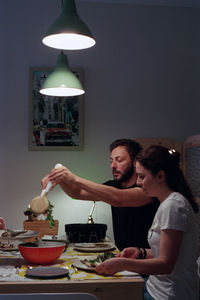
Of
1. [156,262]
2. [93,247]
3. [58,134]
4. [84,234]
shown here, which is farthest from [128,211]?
[58,134]

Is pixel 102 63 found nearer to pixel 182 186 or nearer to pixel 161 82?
pixel 161 82

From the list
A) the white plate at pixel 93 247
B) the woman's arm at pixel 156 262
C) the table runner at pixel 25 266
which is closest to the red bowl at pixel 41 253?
the table runner at pixel 25 266

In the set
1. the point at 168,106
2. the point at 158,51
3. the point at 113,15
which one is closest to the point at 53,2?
the point at 113,15

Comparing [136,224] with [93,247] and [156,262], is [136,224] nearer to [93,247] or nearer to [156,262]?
[93,247]

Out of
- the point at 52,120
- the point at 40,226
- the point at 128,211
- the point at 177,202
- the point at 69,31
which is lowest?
the point at 40,226

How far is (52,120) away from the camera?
385 cm

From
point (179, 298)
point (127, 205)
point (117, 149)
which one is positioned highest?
point (117, 149)

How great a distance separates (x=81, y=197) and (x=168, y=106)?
4.89 ft

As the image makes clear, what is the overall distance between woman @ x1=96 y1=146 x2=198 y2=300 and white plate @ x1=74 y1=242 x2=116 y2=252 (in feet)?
0.69

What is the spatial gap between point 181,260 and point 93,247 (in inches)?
21.7

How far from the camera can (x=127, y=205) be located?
254cm

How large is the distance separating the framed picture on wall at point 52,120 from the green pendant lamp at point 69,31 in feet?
4.71

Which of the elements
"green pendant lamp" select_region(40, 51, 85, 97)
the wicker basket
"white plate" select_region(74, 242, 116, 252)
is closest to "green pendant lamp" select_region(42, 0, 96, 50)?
"green pendant lamp" select_region(40, 51, 85, 97)

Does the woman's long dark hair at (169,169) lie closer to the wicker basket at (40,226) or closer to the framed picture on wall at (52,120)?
the wicker basket at (40,226)
